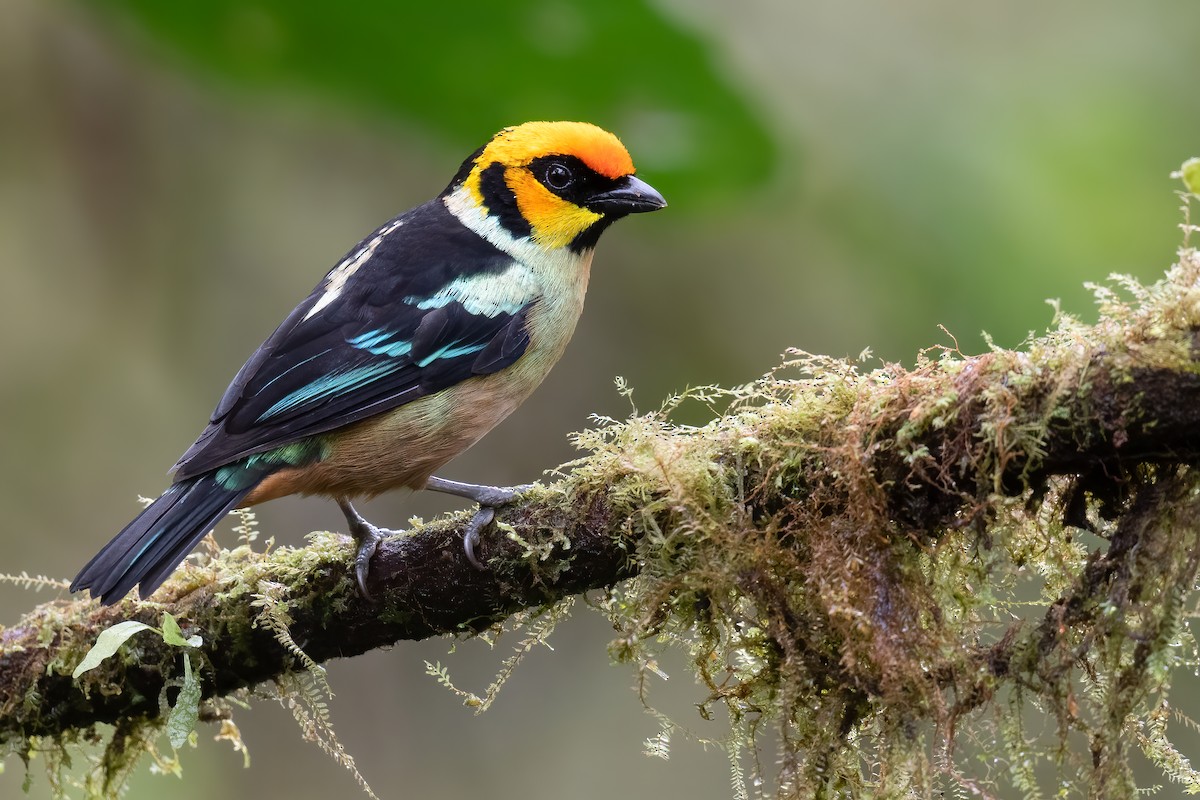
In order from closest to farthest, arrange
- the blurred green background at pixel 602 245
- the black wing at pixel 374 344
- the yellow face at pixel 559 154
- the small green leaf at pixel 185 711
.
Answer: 1. the small green leaf at pixel 185 711
2. the blurred green background at pixel 602 245
3. the black wing at pixel 374 344
4. the yellow face at pixel 559 154

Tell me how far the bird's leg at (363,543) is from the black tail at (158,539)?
13.9 inches

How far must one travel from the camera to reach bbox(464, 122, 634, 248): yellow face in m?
4.71

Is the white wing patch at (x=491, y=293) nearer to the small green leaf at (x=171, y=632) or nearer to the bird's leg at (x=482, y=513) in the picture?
the bird's leg at (x=482, y=513)

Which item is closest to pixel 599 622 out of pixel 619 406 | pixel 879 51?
pixel 619 406

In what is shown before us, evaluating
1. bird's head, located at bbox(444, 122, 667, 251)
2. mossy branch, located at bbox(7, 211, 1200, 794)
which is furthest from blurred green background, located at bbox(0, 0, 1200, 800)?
mossy branch, located at bbox(7, 211, 1200, 794)

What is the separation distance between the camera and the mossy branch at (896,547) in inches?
97.0

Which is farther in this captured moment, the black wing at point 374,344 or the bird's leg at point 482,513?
the black wing at point 374,344

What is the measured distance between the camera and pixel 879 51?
6602 mm

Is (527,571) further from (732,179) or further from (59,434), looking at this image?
(59,434)

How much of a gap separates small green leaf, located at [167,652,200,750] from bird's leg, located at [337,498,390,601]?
1.82ft

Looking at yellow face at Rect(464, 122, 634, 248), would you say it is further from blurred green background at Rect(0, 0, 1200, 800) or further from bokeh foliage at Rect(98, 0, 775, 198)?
bokeh foliage at Rect(98, 0, 775, 198)

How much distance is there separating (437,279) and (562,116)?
3.07ft

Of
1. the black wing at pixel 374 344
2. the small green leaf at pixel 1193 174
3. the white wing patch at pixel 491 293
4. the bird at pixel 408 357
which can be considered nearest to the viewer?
the small green leaf at pixel 1193 174

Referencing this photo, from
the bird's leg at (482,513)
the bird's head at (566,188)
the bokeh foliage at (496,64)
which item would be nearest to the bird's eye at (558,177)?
the bird's head at (566,188)
